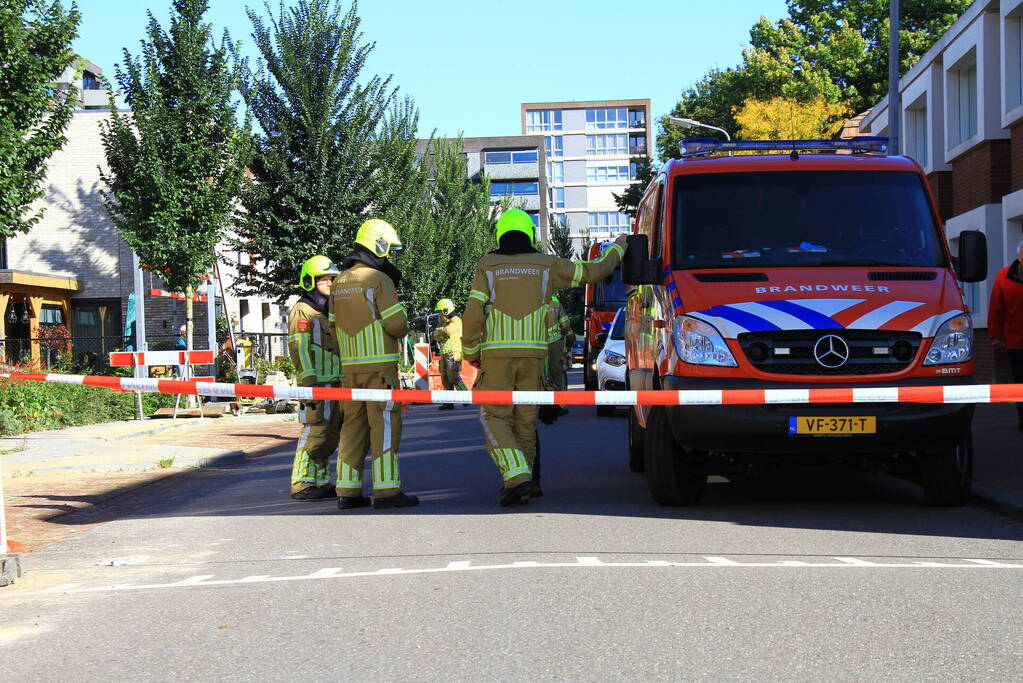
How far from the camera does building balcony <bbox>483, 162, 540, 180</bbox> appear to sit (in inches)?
4454

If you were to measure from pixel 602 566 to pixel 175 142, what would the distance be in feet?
62.9

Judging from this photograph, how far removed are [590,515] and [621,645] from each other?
3.89 metres

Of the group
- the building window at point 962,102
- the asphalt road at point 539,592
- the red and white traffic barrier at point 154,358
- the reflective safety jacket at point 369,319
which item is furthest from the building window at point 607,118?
the reflective safety jacket at point 369,319

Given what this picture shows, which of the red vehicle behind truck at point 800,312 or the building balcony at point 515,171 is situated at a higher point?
the building balcony at point 515,171

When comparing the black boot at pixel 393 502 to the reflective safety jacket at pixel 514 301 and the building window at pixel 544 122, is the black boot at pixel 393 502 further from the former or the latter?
the building window at pixel 544 122

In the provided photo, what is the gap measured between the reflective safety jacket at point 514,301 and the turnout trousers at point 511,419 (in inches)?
3.4

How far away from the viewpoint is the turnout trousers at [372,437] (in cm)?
967

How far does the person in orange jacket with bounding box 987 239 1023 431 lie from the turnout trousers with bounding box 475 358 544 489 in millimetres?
6012

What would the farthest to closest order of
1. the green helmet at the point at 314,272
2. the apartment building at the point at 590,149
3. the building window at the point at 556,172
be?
the building window at the point at 556,172, the apartment building at the point at 590,149, the green helmet at the point at 314,272

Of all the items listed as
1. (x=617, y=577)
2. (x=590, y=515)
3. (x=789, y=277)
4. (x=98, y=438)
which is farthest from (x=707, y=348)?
(x=98, y=438)

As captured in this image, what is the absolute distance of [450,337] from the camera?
23.0 meters

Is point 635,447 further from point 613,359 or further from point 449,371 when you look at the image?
point 449,371

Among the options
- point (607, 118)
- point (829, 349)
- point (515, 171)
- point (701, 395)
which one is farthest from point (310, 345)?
point (607, 118)

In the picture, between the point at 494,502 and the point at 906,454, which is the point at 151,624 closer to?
the point at 494,502
